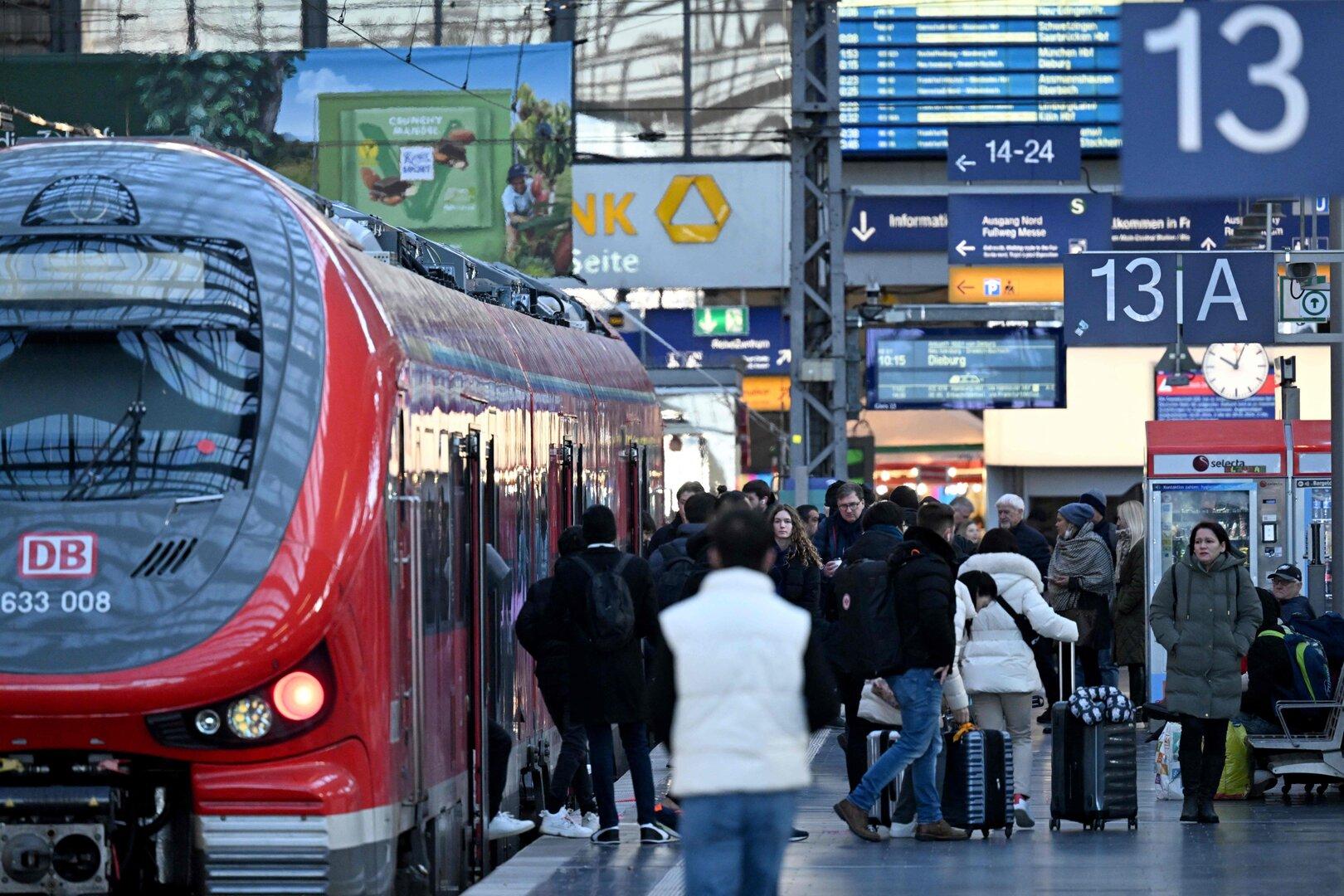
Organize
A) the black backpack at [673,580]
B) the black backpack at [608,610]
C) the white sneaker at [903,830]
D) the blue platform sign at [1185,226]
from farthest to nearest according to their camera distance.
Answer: the blue platform sign at [1185,226] → the black backpack at [673,580] → the white sneaker at [903,830] → the black backpack at [608,610]

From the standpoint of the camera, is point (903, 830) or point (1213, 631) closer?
point (903, 830)

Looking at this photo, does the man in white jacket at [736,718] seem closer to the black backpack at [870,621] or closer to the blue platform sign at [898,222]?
the black backpack at [870,621]

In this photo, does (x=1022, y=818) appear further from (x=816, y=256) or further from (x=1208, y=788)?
(x=816, y=256)

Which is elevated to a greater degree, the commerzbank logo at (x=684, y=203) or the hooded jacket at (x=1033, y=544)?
the commerzbank logo at (x=684, y=203)

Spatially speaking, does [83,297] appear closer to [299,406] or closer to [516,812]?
[299,406]

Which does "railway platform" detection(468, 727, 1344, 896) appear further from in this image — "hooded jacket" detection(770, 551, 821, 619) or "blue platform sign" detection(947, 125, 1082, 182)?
"blue platform sign" detection(947, 125, 1082, 182)

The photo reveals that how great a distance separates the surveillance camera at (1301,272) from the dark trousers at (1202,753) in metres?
4.22

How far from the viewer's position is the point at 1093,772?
451 inches

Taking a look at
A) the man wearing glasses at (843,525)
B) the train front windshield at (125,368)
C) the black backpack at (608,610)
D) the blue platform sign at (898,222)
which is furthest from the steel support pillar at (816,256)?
the train front windshield at (125,368)

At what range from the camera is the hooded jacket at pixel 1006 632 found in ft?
37.6

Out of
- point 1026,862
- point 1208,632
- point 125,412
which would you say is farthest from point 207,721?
point 1208,632

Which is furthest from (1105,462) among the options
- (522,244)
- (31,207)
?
(31,207)

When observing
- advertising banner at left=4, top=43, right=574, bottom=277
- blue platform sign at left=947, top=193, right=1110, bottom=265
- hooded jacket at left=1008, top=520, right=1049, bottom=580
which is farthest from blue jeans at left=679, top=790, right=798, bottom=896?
advertising banner at left=4, top=43, right=574, bottom=277

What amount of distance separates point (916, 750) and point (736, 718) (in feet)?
15.3
